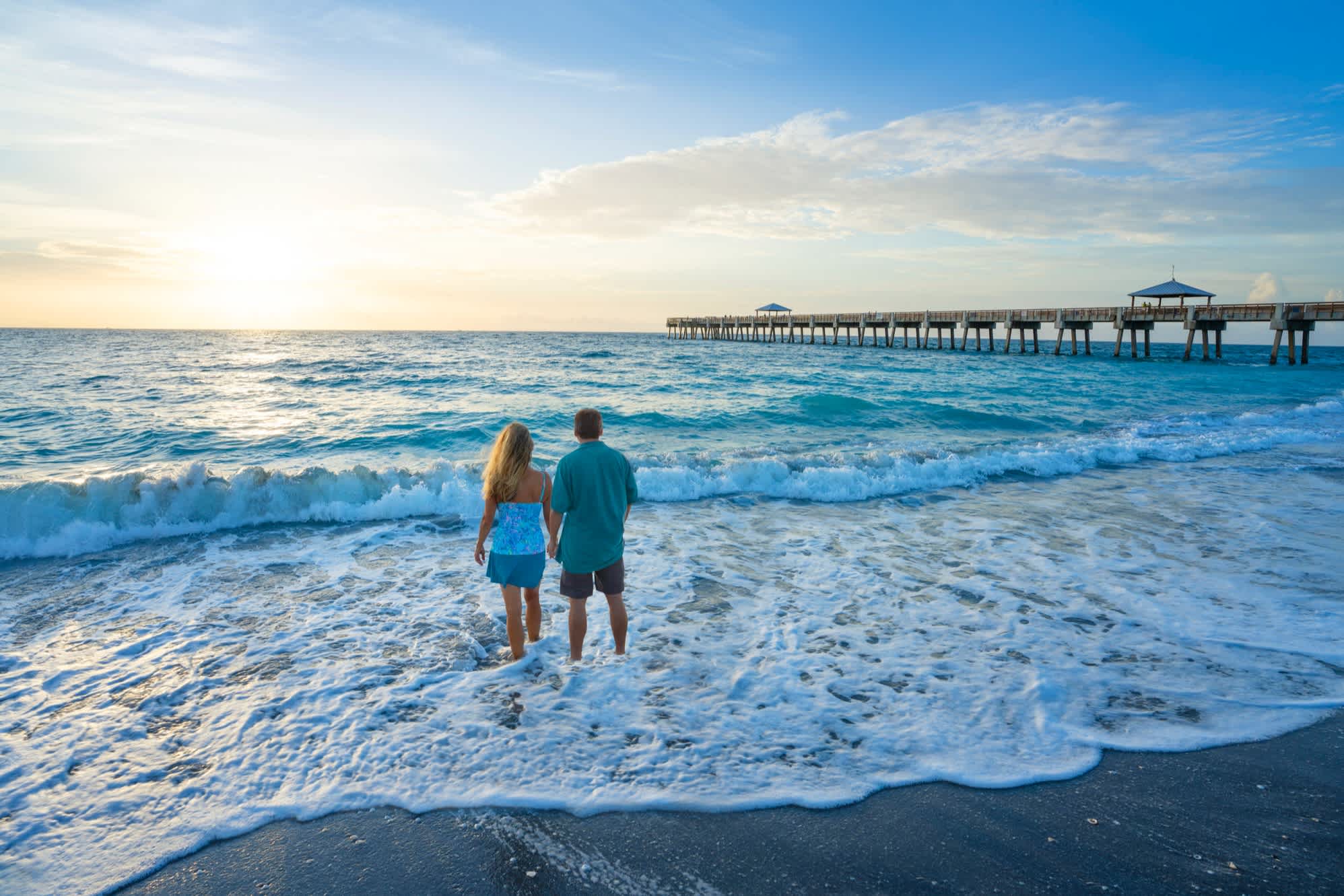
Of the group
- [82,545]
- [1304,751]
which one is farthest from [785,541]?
[82,545]

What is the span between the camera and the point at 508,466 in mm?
4258

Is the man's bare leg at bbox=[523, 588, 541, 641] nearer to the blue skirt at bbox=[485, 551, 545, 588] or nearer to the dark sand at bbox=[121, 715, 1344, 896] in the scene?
the blue skirt at bbox=[485, 551, 545, 588]

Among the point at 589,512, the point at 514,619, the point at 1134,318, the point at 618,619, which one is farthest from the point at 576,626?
the point at 1134,318

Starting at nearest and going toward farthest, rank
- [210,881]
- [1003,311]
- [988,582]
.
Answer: [210,881]
[988,582]
[1003,311]

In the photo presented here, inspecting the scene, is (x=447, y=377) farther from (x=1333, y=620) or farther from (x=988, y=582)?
(x=1333, y=620)

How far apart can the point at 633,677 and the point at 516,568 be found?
3.49 ft

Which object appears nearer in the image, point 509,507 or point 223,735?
point 223,735

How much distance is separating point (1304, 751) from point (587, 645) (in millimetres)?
4208

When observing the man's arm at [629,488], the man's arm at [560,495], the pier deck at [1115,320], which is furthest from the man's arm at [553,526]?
the pier deck at [1115,320]

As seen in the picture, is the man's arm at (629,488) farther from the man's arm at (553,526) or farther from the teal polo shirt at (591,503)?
the man's arm at (553,526)

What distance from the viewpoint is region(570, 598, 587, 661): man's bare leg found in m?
4.41

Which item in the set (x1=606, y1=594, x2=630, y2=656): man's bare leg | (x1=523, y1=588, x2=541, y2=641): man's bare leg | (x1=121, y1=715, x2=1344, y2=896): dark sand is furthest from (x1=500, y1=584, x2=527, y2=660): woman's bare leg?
(x1=121, y1=715, x2=1344, y2=896): dark sand

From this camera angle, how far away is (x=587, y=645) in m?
4.86

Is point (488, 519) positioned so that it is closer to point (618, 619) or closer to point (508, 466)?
point (508, 466)
